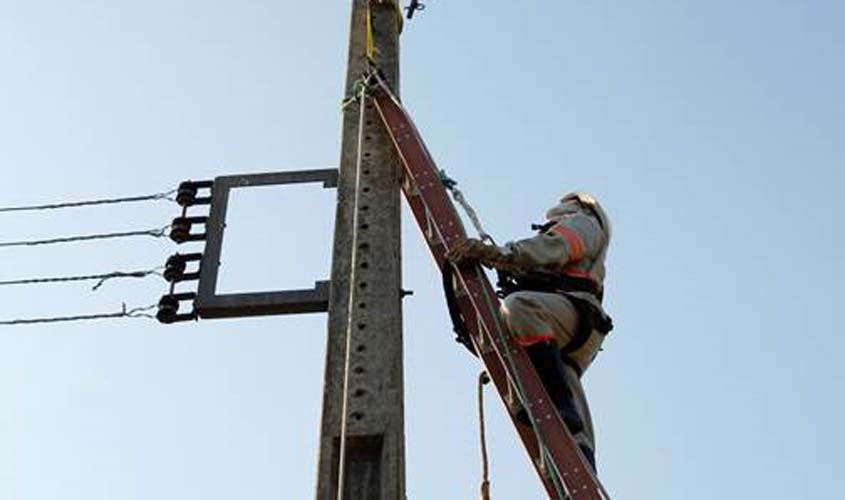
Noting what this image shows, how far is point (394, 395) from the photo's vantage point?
396cm

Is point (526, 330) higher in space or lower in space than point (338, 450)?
higher

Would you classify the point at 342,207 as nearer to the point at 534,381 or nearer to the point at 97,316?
the point at 534,381

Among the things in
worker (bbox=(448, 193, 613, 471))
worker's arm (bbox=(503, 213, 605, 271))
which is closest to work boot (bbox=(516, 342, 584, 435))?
worker (bbox=(448, 193, 613, 471))

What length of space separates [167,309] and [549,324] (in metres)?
1.78

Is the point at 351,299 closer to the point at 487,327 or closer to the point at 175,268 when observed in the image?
the point at 487,327

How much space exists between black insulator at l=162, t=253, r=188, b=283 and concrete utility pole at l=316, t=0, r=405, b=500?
3.14 feet

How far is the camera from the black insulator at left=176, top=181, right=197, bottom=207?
5.75 meters

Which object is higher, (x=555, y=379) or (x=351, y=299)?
(x=351, y=299)

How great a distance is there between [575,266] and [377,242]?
2.58 feet

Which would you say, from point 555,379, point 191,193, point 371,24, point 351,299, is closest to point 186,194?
point 191,193

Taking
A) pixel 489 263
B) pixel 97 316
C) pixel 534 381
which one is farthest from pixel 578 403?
pixel 97 316

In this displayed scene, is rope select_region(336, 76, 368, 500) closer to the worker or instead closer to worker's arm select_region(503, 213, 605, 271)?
the worker

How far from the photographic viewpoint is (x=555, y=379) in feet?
13.9

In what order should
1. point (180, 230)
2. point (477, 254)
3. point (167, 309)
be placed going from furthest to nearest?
1. point (180, 230)
2. point (167, 309)
3. point (477, 254)
